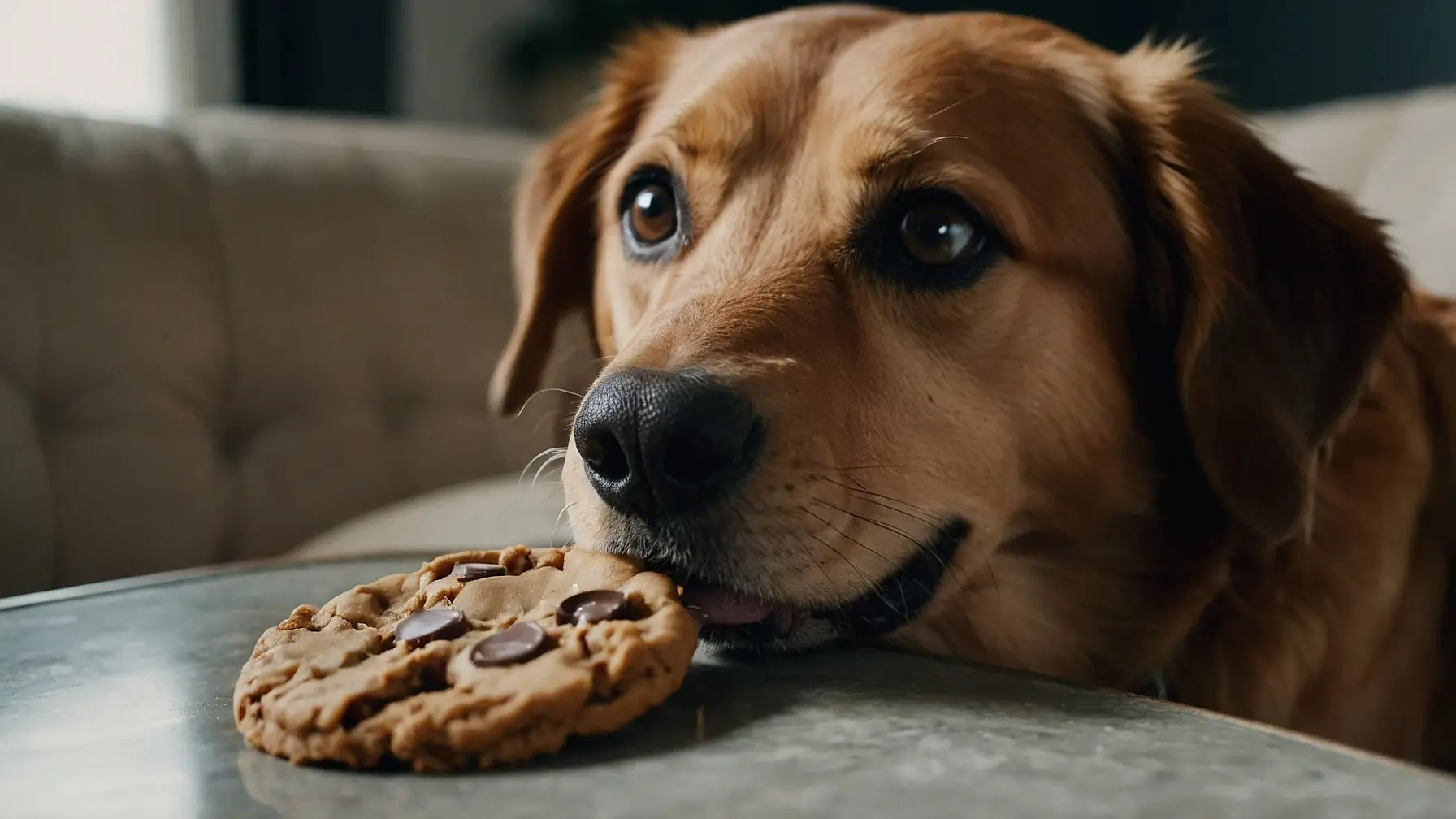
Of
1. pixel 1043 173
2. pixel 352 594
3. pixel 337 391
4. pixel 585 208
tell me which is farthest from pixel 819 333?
pixel 337 391

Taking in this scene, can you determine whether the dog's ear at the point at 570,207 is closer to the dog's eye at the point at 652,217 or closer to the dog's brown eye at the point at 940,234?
the dog's eye at the point at 652,217

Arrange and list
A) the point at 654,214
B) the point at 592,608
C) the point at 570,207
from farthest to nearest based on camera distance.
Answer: the point at 570,207 < the point at 654,214 < the point at 592,608

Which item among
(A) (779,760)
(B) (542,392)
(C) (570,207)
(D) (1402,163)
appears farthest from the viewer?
(D) (1402,163)

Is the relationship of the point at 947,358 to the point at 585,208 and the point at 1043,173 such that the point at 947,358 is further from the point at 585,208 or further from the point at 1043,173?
the point at 585,208

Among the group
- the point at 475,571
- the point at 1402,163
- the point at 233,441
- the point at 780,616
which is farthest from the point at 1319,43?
the point at 475,571

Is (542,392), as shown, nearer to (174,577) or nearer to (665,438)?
(174,577)

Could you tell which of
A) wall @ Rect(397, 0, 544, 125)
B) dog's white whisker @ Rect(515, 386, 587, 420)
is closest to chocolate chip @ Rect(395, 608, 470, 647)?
dog's white whisker @ Rect(515, 386, 587, 420)

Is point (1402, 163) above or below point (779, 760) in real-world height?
above
